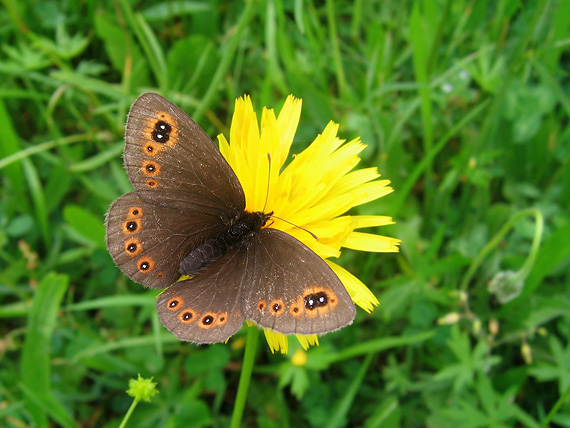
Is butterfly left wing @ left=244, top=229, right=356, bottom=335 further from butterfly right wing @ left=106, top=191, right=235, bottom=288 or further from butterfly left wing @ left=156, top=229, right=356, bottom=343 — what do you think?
butterfly right wing @ left=106, top=191, right=235, bottom=288

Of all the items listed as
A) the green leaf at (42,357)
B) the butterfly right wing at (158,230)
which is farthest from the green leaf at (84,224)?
the butterfly right wing at (158,230)

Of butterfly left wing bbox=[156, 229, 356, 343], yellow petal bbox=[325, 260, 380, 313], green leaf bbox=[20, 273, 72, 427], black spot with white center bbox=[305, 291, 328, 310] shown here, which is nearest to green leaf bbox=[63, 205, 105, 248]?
green leaf bbox=[20, 273, 72, 427]

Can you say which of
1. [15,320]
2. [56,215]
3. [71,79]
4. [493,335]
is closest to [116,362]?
[15,320]

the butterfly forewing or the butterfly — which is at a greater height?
the butterfly forewing

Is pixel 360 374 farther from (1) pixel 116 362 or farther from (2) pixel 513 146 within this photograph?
(2) pixel 513 146

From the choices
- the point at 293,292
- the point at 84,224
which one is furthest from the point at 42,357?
the point at 293,292

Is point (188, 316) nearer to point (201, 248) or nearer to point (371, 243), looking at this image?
point (201, 248)

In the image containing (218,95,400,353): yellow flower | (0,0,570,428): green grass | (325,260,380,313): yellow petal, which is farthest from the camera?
(0,0,570,428): green grass

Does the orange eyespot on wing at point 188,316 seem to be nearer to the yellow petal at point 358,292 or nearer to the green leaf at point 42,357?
the yellow petal at point 358,292

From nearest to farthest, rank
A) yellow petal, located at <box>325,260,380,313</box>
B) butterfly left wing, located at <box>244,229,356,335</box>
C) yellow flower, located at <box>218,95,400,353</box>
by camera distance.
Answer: butterfly left wing, located at <box>244,229,356,335</box> < yellow petal, located at <box>325,260,380,313</box> < yellow flower, located at <box>218,95,400,353</box>
